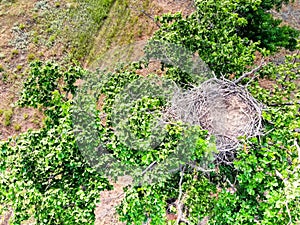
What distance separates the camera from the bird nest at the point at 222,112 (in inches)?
160

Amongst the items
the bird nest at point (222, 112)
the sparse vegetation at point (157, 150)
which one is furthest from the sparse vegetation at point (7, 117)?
the bird nest at point (222, 112)

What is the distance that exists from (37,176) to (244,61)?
3231 mm

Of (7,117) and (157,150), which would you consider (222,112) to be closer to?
(157,150)

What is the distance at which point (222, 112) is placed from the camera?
4.23 m

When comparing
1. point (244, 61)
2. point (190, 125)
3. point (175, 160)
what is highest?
point (244, 61)

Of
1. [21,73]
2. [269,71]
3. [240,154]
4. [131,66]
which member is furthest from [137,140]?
[21,73]

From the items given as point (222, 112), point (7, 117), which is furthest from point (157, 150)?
point (7, 117)

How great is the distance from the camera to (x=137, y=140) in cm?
401

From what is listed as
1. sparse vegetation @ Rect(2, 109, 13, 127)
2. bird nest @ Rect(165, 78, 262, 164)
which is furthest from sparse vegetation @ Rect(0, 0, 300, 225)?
sparse vegetation @ Rect(2, 109, 13, 127)

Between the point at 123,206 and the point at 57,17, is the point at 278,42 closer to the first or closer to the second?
the point at 123,206

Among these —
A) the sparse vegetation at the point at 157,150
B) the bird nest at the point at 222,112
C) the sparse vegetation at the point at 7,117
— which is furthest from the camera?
the sparse vegetation at the point at 7,117

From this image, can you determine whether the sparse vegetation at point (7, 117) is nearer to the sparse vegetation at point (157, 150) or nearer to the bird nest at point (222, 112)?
the sparse vegetation at point (157, 150)

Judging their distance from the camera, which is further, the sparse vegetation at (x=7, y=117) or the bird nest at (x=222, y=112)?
the sparse vegetation at (x=7, y=117)

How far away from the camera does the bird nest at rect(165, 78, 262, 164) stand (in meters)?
4.07
